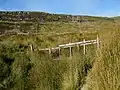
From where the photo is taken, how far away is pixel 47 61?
1558 cm

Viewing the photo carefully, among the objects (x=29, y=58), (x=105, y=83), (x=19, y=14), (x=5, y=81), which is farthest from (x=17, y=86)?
(x=19, y=14)

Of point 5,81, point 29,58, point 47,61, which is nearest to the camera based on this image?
point 47,61

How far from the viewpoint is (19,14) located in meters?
131

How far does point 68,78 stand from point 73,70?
0.35 m

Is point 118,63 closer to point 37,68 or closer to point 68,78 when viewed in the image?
point 68,78

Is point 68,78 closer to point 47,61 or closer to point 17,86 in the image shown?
point 47,61

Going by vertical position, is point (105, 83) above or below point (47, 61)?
above

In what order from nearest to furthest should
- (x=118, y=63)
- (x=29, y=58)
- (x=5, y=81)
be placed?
(x=118, y=63) < (x=5, y=81) < (x=29, y=58)

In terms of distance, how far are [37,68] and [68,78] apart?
2221mm

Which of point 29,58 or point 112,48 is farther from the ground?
point 112,48

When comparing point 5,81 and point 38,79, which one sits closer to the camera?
point 38,79

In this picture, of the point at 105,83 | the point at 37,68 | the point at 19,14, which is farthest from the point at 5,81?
the point at 19,14

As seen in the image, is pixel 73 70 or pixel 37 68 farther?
pixel 37 68

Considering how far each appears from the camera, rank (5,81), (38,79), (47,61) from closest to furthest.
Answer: (38,79) < (47,61) < (5,81)
